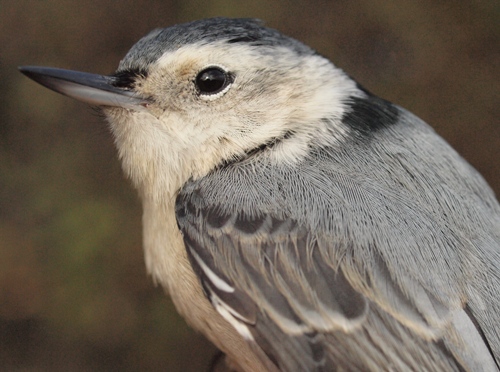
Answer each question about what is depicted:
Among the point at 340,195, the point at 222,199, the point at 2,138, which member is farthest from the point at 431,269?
the point at 2,138

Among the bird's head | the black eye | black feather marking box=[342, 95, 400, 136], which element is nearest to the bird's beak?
the bird's head

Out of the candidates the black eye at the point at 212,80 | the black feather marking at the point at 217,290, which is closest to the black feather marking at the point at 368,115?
the black eye at the point at 212,80

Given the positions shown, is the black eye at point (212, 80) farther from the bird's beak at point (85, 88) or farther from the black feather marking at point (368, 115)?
the black feather marking at point (368, 115)

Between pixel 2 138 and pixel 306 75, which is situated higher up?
pixel 306 75

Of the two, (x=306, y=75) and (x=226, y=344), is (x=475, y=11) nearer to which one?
(x=306, y=75)

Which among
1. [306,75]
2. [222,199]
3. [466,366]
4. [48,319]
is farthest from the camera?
[48,319]

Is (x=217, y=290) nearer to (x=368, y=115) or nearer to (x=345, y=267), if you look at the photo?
(x=345, y=267)

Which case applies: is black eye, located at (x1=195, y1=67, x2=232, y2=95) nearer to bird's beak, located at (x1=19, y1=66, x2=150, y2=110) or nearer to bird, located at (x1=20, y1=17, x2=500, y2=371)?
bird, located at (x1=20, y1=17, x2=500, y2=371)
